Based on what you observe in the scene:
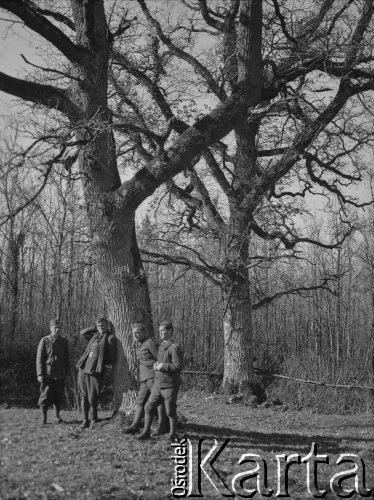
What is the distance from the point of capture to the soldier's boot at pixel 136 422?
8.60 m

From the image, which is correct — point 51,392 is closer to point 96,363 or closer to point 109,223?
point 96,363

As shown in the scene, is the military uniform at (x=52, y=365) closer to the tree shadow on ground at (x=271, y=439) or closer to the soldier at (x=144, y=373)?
the soldier at (x=144, y=373)

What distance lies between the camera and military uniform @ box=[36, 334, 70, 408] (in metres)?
10.8

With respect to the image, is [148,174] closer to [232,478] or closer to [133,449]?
[133,449]

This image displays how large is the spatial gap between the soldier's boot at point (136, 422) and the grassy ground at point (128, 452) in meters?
0.16

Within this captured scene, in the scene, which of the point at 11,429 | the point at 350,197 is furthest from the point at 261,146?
the point at 11,429

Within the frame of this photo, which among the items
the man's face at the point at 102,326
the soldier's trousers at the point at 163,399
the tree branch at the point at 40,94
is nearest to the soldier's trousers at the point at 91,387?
the man's face at the point at 102,326

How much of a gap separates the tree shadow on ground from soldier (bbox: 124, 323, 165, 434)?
0.78 meters

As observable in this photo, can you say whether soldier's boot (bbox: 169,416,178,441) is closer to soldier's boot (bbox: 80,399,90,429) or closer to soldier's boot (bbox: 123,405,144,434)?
soldier's boot (bbox: 123,405,144,434)

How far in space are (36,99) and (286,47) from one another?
283 inches

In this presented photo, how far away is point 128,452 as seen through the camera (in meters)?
7.58

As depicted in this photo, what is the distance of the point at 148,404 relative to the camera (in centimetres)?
841

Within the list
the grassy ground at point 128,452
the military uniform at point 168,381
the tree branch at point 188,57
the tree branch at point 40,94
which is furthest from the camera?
A: the tree branch at point 188,57

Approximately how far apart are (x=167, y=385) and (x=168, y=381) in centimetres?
6
